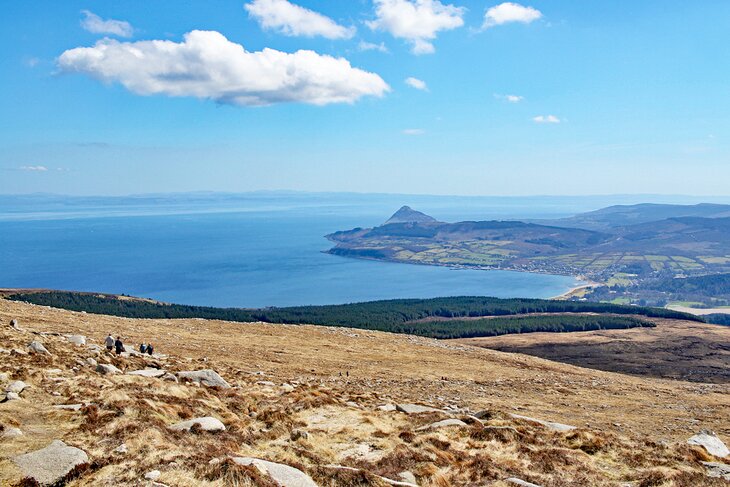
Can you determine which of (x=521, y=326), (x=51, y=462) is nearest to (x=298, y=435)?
(x=51, y=462)

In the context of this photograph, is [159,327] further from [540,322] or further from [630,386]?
[540,322]

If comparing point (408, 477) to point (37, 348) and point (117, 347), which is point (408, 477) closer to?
point (37, 348)

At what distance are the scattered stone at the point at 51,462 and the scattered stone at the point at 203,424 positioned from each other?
3.10 metres

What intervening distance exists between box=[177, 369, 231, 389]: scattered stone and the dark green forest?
64413 mm

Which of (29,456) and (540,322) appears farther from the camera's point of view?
(540,322)

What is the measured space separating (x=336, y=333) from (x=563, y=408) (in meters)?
26.7

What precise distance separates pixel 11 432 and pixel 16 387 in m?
4.45

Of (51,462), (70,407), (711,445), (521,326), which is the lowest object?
(521,326)

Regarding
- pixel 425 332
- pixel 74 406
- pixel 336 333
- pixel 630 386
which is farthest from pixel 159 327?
pixel 425 332

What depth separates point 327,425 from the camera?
56.4ft

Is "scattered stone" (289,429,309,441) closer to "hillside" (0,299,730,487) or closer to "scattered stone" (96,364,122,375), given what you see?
"hillside" (0,299,730,487)

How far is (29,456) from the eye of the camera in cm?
1094

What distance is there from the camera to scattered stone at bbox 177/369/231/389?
2125 cm

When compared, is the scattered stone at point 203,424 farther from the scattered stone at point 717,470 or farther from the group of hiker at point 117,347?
the scattered stone at point 717,470
